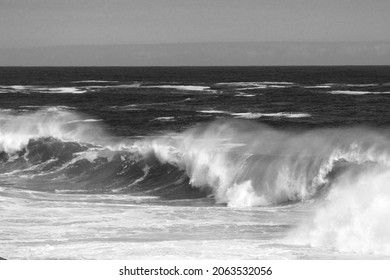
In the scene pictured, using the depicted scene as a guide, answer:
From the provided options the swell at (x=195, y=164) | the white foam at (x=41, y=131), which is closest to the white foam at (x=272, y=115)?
the white foam at (x=41, y=131)

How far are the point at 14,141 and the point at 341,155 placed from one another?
1513 cm

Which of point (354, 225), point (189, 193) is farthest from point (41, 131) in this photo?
point (354, 225)

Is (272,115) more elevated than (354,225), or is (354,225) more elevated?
(354,225)

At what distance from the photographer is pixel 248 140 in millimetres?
30109

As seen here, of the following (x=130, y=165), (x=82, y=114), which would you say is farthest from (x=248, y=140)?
(x=82, y=114)

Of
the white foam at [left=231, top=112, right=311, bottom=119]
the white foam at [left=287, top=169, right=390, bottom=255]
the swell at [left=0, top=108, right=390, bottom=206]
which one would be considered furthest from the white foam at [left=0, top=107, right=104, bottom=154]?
the white foam at [left=287, top=169, right=390, bottom=255]

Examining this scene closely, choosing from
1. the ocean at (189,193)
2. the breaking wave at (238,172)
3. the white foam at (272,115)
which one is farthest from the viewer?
the white foam at (272,115)

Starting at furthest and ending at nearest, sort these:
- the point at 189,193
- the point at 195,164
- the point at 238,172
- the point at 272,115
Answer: the point at 272,115, the point at 195,164, the point at 238,172, the point at 189,193

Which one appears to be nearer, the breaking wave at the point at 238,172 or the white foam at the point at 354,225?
the white foam at the point at 354,225

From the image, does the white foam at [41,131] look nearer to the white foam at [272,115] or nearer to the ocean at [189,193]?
the ocean at [189,193]

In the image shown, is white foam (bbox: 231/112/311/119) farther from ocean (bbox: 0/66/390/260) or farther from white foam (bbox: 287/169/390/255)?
white foam (bbox: 287/169/390/255)

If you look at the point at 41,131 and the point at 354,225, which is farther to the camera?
the point at 41,131

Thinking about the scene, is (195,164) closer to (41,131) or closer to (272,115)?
(41,131)

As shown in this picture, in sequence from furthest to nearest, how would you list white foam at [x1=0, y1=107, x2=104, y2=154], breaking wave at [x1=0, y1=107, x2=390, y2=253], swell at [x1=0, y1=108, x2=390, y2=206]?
white foam at [x1=0, y1=107, x2=104, y2=154] < swell at [x1=0, y1=108, x2=390, y2=206] < breaking wave at [x1=0, y1=107, x2=390, y2=253]
